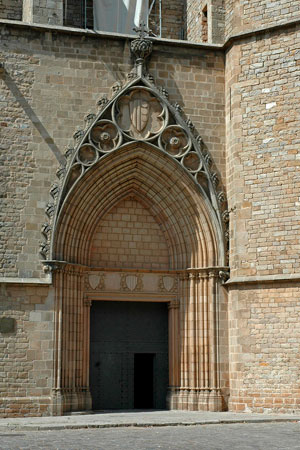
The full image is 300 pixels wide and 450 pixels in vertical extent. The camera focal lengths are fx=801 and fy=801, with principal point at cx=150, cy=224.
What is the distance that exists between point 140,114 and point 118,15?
2983mm

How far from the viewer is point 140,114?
16.0 metres

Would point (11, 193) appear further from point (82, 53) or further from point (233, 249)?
point (233, 249)

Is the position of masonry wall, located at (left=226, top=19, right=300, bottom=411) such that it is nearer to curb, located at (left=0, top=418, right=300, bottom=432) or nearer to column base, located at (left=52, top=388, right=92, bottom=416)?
curb, located at (left=0, top=418, right=300, bottom=432)

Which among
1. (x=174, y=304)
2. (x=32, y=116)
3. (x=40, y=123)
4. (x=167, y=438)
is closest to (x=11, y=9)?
(x=32, y=116)

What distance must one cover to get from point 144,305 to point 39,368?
110 inches

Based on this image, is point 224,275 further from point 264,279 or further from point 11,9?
point 11,9

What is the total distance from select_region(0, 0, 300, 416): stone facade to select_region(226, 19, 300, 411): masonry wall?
0.09ft

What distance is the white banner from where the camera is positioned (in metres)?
17.7

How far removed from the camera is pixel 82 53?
51.9 ft

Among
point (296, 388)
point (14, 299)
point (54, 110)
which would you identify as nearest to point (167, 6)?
point (54, 110)

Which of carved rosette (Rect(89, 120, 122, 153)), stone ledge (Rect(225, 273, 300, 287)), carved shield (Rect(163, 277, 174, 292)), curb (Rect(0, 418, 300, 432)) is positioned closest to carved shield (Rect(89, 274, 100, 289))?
carved shield (Rect(163, 277, 174, 292))

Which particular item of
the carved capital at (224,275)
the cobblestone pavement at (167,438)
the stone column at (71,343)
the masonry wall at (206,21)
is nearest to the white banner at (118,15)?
the masonry wall at (206,21)

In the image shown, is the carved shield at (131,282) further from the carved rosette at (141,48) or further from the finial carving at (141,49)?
the carved rosette at (141,48)

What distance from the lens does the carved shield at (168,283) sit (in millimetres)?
16203
